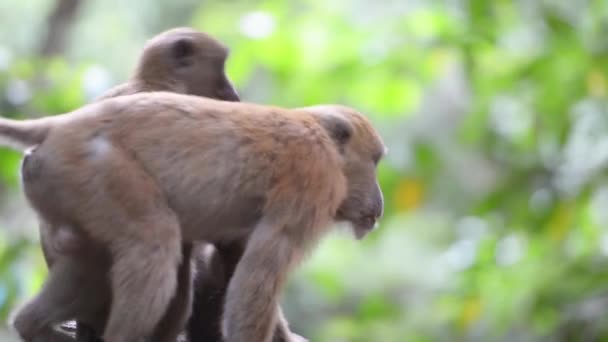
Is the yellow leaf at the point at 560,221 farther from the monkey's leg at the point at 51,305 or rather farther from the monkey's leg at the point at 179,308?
the monkey's leg at the point at 51,305

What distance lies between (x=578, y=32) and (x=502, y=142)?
1.15 metres

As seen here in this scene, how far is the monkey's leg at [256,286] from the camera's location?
2.82 m

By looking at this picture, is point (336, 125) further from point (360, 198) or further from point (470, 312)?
point (470, 312)

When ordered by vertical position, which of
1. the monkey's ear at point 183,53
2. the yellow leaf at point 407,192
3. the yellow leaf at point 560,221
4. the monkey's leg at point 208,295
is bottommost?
the yellow leaf at point 407,192

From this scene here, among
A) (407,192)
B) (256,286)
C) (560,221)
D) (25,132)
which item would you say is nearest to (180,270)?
(256,286)

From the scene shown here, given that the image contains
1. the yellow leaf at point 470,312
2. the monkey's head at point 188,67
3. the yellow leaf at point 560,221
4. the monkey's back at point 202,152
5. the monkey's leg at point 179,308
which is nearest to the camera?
the monkey's back at point 202,152

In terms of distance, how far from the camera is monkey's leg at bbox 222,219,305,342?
282cm

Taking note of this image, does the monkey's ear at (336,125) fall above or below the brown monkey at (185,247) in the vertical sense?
above

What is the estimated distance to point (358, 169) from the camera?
321 cm

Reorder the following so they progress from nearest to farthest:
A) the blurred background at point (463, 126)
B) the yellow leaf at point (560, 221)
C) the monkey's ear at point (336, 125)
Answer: the monkey's ear at point (336, 125), the blurred background at point (463, 126), the yellow leaf at point (560, 221)

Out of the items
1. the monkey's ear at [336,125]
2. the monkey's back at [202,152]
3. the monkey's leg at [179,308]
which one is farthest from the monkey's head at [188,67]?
the monkey's leg at [179,308]

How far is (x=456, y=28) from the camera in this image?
21.5 feet

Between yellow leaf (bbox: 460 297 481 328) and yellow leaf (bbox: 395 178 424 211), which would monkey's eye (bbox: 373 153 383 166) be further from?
yellow leaf (bbox: 395 178 424 211)

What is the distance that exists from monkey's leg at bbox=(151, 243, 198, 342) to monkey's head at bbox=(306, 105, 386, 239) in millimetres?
462
